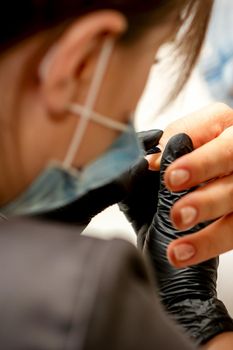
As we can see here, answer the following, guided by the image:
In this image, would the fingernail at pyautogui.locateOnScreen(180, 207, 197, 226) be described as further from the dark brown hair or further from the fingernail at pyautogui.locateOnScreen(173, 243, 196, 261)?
the dark brown hair

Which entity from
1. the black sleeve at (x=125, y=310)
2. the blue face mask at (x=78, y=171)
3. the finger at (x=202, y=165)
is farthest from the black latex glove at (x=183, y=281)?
the black sleeve at (x=125, y=310)

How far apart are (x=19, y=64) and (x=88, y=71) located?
7cm

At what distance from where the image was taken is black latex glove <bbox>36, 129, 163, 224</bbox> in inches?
34.1

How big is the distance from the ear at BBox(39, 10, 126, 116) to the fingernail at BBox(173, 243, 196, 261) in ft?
1.18

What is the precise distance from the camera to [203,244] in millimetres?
796

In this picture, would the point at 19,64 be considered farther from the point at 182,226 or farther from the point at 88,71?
the point at 182,226

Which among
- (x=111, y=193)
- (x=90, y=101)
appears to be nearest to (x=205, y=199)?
(x=111, y=193)

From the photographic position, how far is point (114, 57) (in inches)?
19.7

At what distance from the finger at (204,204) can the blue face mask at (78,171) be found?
0.15 m

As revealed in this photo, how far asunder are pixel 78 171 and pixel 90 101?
0.09 meters

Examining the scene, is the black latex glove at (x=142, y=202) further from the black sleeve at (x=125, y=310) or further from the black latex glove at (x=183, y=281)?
the black sleeve at (x=125, y=310)

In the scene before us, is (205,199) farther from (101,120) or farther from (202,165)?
(101,120)

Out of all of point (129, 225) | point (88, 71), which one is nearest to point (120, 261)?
point (88, 71)

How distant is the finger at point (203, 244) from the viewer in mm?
776
